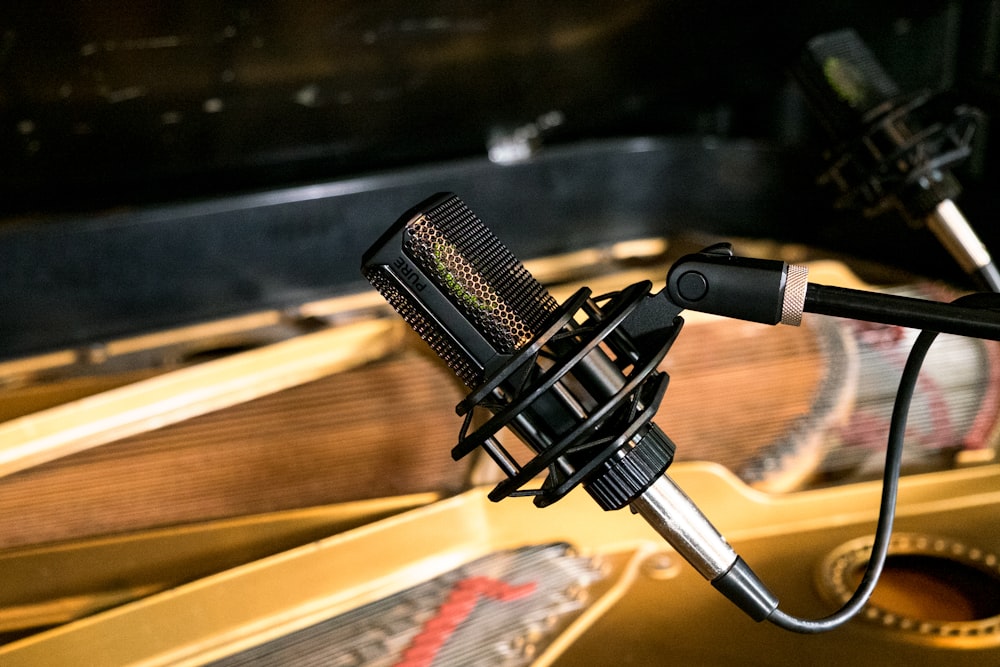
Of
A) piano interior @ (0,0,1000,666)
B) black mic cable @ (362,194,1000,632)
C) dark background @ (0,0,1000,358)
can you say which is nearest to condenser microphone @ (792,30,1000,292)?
piano interior @ (0,0,1000,666)

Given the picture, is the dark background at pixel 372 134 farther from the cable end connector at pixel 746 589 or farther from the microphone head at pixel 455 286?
the cable end connector at pixel 746 589

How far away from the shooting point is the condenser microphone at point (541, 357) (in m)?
0.46

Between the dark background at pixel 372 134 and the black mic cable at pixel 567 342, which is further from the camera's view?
the dark background at pixel 372 134

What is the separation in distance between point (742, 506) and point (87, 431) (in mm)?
656

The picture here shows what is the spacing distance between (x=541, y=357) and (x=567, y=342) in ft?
0.08

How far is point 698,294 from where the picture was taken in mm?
462

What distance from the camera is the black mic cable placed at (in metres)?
0.45

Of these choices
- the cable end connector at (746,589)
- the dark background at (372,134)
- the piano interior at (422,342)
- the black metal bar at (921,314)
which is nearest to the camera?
the black metal bar at (921,314)

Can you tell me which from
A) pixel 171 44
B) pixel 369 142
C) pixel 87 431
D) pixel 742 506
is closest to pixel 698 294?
pixel 742 506

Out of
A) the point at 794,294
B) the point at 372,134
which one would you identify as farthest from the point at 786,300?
the point at 372,134

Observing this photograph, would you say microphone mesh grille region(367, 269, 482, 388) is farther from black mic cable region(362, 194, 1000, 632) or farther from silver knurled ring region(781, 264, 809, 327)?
silver knurled ring region(781, 264, 809, 327)

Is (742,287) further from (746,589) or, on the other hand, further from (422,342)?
(422,342)

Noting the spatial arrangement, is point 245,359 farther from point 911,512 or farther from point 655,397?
point 911,512

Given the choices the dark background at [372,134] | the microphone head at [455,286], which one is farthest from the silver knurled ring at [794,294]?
the dark background at [372,134]
